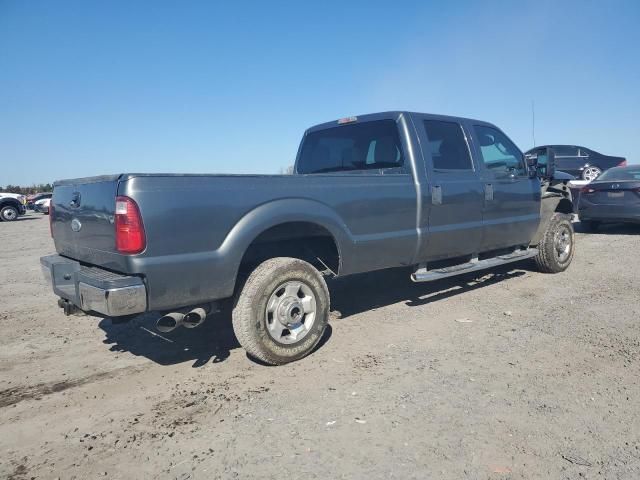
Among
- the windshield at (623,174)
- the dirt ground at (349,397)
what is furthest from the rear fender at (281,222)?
the windshield at (623,174)

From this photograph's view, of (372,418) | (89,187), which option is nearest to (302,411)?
(372,418)

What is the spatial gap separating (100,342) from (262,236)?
6.19 feet

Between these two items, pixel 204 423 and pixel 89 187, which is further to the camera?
pixel 89 187

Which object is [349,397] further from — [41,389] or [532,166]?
[532,166]

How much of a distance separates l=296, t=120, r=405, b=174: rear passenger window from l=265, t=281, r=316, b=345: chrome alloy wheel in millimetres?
1681

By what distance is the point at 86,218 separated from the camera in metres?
3.40

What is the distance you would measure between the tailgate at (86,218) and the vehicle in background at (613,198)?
9.54m

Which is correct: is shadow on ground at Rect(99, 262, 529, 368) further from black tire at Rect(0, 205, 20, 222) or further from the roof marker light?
black tire at Rect(0, 205, 20, 222)

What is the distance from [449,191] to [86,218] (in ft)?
10.9

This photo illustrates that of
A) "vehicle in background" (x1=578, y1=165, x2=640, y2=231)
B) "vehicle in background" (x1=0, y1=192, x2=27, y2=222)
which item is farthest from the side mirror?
"vehicle in background" (x1=0, y1=192, x2=27, y2=222)

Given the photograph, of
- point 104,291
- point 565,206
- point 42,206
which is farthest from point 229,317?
point 42,206

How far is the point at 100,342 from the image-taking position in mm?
4301

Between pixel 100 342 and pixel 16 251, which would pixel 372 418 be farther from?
pixel 16 251

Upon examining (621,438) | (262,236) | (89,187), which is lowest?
(621,438)
